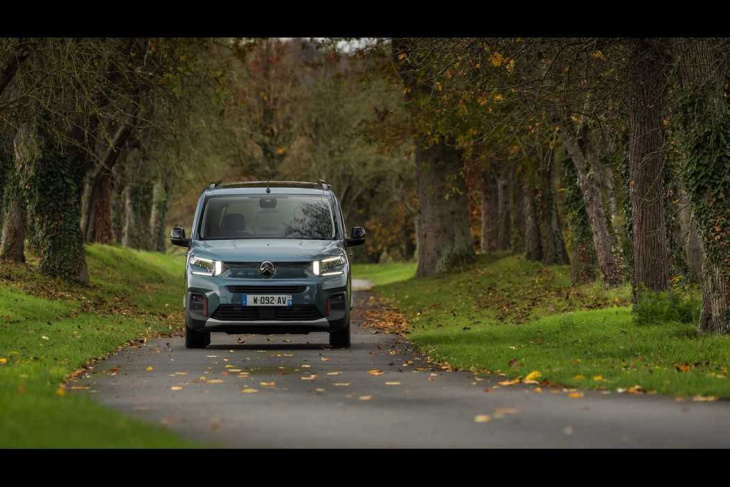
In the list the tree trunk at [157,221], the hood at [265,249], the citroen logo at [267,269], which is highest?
the hood at [265,249]

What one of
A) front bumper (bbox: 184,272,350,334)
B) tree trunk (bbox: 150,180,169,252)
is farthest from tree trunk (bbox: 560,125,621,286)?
tree trunk (bbox: 150,180,169,252)

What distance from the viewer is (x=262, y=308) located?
60.0 feet

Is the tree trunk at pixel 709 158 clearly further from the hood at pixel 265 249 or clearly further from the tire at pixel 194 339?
the tire at pixel 194 339

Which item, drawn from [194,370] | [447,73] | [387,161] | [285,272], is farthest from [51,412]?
[387,161]

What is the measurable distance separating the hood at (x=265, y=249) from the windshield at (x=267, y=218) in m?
0.29

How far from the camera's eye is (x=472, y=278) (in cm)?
3803

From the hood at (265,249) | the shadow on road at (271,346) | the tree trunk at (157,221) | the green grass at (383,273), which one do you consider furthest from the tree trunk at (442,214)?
the hood at (265,249)

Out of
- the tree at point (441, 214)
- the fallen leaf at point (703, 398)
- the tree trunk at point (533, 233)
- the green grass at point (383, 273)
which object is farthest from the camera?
the green grass at point (383, 273)

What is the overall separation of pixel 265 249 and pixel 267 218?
104 centimetres

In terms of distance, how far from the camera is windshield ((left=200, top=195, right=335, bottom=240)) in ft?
63.7

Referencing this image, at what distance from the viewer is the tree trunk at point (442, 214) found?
41.7 meters

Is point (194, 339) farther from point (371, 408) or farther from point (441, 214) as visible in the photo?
point (441, 214)

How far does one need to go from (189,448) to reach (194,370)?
6.83m

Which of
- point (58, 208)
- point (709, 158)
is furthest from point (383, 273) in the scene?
point (709, 158)
